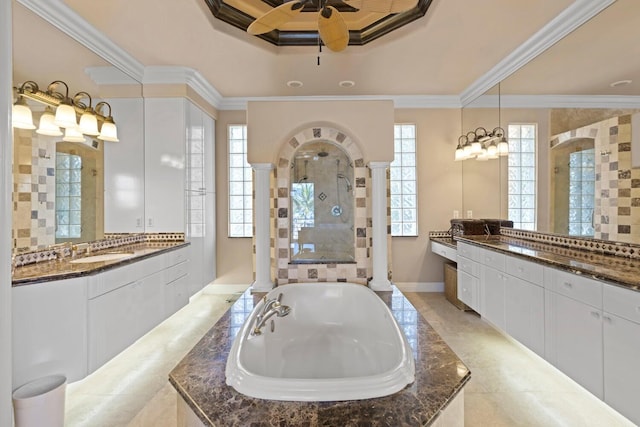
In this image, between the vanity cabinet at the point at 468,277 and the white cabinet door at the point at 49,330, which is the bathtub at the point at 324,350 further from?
the vanity cabinet at the point at 468,277

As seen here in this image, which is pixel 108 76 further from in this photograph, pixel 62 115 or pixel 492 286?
pixel 492 286

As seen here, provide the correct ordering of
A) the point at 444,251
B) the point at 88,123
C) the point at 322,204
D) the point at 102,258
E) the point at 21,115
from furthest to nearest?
the point at 444,251
the point at 322,204
the point at 88,123
the point at 102,258
the point at 21,115

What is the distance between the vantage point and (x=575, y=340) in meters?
1.88

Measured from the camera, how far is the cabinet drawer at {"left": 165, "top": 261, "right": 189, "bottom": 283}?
9.89ft

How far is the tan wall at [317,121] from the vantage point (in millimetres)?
2838

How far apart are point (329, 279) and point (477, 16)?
2.57 meters

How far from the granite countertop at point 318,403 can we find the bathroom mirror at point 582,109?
5.87 feet

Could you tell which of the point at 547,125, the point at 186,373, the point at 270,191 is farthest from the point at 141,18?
the point at 547,125

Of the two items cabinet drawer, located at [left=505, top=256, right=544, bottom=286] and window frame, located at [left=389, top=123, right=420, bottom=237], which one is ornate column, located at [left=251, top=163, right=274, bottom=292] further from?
window frame, located at [left=389, top=123, right=420, bottom=237]

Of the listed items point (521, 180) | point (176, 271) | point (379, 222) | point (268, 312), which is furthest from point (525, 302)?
point (176, 271)

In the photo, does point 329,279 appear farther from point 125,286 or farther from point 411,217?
point 411,217

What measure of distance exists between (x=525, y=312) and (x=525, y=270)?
318 mm

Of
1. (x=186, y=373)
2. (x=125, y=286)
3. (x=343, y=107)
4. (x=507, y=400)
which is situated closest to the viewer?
(x=186, y=373)

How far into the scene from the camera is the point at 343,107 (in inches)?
112
